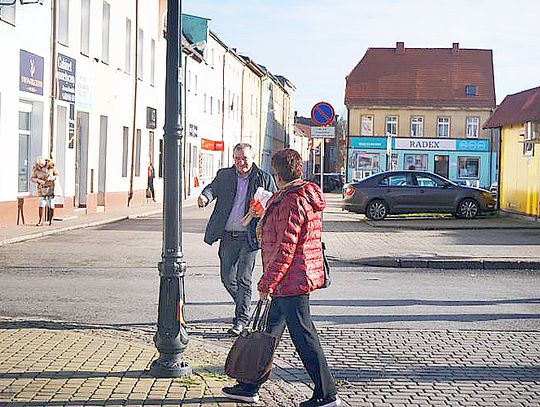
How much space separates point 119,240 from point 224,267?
1198 centimetres

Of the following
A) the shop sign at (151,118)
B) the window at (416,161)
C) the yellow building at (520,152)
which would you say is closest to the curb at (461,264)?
the yellow building at (520,152)

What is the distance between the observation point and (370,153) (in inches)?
2808

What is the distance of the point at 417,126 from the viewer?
72812mm

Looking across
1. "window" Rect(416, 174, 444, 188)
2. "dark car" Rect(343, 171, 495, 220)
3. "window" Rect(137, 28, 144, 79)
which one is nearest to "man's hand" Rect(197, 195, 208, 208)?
"dark car" Rect(343, 171, 495, 220)

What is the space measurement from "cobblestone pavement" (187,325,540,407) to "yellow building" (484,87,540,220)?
18448mm

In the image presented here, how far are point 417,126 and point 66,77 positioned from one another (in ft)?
158

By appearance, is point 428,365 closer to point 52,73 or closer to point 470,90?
point 52,73

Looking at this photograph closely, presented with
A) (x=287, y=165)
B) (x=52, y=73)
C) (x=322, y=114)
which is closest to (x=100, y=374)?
(x=287, y=165)

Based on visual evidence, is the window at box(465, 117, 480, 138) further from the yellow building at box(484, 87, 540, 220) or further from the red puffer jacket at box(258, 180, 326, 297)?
the red puffer jacket at box(258, 180, 326, 297)

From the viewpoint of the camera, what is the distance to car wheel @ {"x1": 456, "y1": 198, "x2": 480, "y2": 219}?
29766 mm

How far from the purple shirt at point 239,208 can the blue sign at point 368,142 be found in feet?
204

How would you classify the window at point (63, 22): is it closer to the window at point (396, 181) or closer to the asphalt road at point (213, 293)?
the window at point (396, 181)

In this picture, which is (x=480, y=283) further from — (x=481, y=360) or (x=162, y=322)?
(x=162, y=322)

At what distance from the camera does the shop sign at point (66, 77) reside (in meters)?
27.2
